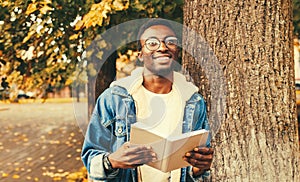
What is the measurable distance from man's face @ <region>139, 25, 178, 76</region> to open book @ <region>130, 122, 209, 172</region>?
9.7 inches

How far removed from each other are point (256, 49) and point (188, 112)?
1447 mm

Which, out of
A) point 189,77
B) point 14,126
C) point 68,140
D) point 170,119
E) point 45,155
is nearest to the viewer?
point 170,119

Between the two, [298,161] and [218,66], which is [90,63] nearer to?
[218,66]

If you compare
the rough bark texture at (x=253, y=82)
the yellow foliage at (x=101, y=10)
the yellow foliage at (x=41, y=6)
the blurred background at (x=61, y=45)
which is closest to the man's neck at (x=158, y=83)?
the rough bark texture at (x=253, y=82)

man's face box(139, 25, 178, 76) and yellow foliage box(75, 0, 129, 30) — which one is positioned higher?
yellow foliage box(75, 0, 129, 30)

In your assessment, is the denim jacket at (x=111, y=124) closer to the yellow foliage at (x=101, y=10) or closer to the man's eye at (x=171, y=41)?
the man's eye at (x=171, y=41)

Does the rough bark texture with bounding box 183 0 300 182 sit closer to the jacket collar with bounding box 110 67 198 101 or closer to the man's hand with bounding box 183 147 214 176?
the jacket collar with bounding box 110 67 198 101

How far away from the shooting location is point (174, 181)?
7.22ft

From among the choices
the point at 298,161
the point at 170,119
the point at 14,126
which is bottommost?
the point at 14,126

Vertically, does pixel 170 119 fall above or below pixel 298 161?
above

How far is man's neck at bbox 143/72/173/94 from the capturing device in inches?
82.7

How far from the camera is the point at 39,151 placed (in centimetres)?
1021

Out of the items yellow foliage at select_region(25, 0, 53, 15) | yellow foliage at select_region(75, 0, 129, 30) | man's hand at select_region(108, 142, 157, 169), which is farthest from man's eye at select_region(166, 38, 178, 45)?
yellow foliage at select_region(25, 0, 53, 15)

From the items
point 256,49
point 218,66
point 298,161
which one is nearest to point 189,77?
point 218,66
